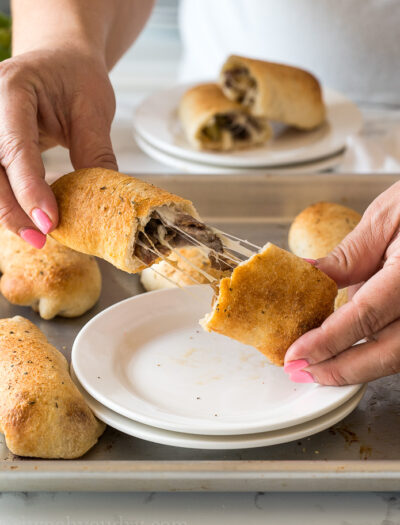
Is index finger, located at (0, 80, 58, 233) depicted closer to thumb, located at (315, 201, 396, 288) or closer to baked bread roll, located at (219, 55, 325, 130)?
thumb, located at (315, 201, 396, 288)

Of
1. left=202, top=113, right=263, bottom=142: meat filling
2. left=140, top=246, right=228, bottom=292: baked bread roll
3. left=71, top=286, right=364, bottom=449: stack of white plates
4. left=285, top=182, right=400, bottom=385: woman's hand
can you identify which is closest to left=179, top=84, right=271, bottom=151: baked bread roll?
left=202, top=113, right=263, bottom=142: meat filling

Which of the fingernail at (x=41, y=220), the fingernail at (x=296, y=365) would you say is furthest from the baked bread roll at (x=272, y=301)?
the fingernail at (x=41, y=220)

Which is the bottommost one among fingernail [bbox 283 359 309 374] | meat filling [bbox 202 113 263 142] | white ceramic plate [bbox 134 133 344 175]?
white ceramic plate [bbox 134 133 344 175]

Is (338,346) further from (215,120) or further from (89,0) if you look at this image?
(215,120)

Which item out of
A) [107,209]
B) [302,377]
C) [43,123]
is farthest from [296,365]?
[43,123]

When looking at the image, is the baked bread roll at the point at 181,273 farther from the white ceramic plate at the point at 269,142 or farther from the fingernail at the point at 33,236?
the white ceramic plate at the point at 269,142

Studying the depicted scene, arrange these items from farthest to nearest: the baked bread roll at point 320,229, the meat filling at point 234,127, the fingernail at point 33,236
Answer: the meat filling at point 234,127 < the baked bread roll at point 320,229 < the fingernail at point 33,236
